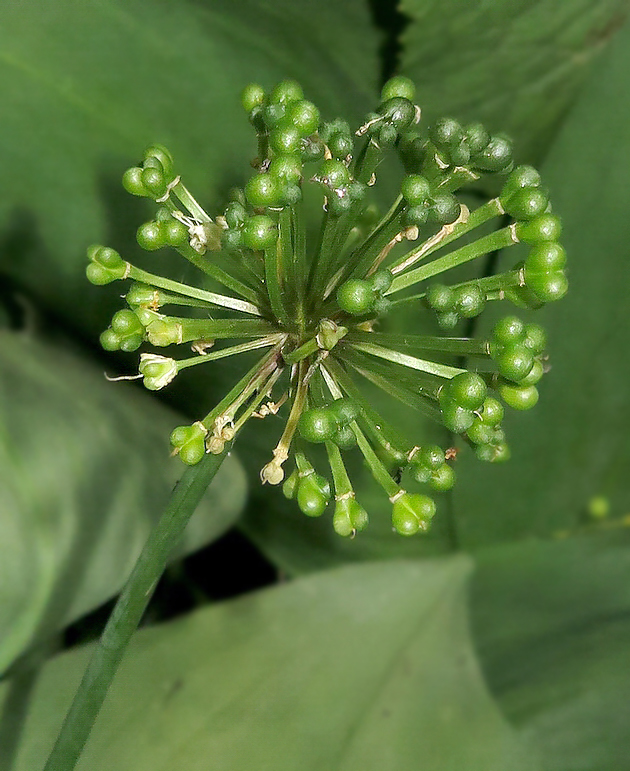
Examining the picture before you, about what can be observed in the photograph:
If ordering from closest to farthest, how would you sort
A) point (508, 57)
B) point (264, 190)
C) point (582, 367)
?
point (264, 190) < point (508, 57) < point (582, 367)

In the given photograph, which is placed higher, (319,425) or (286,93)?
(286,93)

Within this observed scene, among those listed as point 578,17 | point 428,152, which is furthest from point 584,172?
point 428,152

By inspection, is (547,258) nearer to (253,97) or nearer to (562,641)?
(253,97)

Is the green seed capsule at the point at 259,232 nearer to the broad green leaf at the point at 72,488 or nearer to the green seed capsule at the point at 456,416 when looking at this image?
the green seed capsule at the point at 456,416

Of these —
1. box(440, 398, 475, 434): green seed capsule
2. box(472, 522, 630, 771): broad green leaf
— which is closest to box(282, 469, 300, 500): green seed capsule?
box(440, 398, 475, 434): green seed capsule

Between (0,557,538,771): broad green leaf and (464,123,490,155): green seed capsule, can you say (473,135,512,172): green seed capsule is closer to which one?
(464,123,490,155): green seed capsule

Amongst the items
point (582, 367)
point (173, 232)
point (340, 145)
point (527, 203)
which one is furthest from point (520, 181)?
point (582, 367)

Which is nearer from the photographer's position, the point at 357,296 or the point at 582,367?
the point at 357,296
